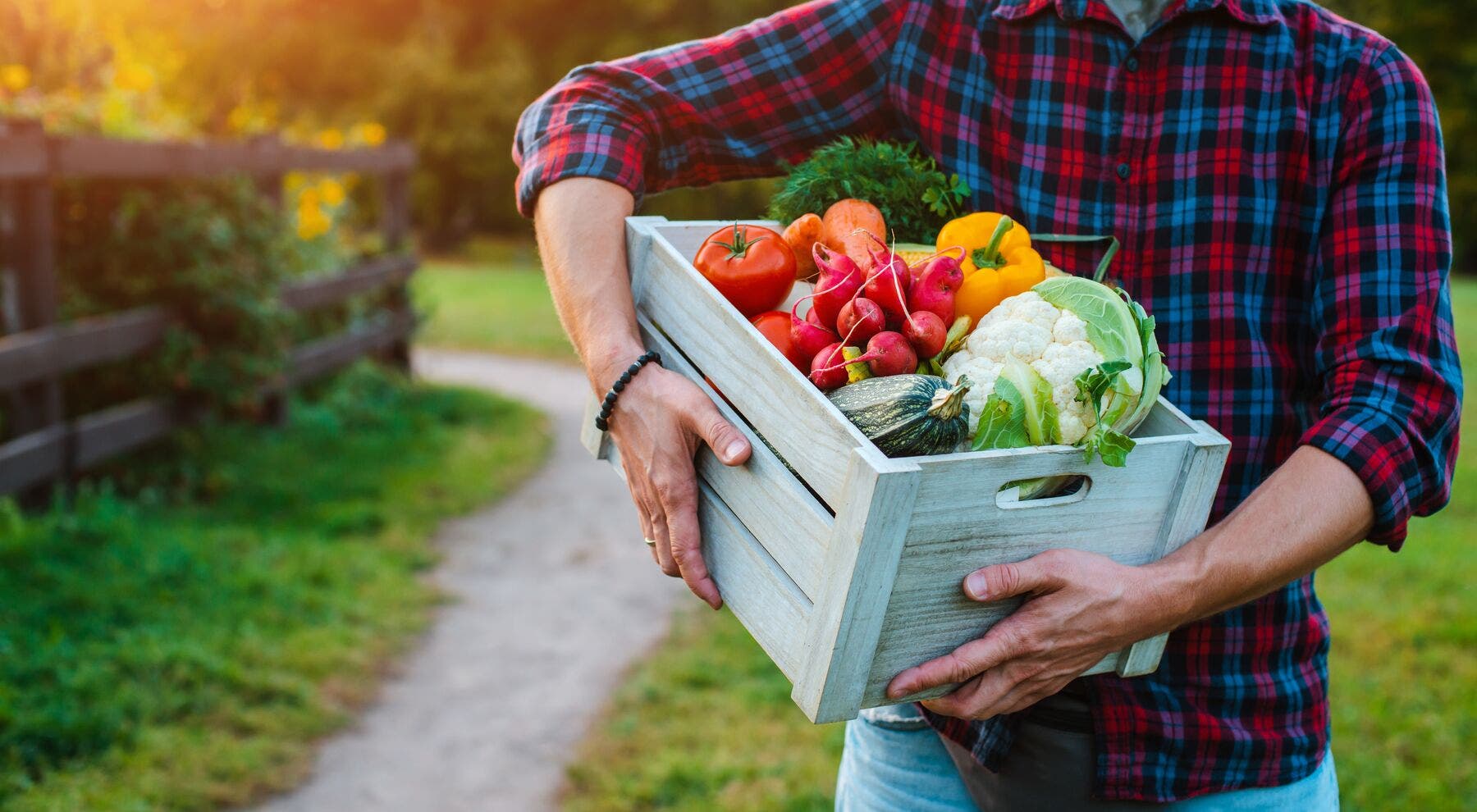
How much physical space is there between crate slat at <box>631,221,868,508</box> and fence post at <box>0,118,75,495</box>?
14.2 ft

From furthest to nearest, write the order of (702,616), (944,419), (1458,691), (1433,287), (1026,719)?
(702,616) → (1458,691) → (1026,719) → (1433,287) → (944,419)

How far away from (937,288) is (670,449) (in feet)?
1.42

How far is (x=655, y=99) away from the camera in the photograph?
82.7 inches

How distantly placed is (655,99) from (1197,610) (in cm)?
118

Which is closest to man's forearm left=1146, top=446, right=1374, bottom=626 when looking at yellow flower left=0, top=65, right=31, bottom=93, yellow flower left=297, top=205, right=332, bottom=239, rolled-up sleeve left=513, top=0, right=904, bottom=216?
rolled-up sleeve left=513, top=0, right=904, bottom=216

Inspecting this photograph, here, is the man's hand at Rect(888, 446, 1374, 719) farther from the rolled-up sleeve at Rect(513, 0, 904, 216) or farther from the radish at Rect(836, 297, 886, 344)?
the rolled-up sleeve at Rect(513, 0, 904, 216)

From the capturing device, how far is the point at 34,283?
5344 millimetres

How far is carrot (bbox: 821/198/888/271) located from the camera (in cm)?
178

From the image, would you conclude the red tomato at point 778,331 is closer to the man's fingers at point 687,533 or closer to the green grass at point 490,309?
the man's fingers at point 687,533

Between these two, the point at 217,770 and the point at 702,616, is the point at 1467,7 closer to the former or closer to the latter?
the point at 702,616

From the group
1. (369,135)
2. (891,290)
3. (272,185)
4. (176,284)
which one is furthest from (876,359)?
(369,135)

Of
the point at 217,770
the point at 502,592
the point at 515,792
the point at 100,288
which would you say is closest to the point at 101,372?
the point at 100,288

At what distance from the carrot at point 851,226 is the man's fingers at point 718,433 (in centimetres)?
31

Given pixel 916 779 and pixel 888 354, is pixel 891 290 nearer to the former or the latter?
pixel 888 354
